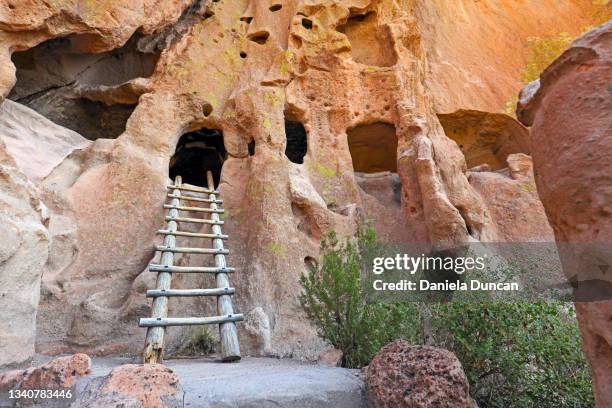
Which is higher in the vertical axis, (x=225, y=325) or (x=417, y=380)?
(x=225, y=325)

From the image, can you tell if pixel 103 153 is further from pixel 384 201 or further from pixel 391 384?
pixel 391 384

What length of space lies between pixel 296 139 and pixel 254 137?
2.52 metres

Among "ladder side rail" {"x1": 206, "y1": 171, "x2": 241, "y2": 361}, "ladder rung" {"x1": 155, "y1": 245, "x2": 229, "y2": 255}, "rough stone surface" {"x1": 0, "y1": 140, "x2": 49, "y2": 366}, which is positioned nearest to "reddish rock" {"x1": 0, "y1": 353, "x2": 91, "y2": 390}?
"rough stone surface" {"x1": 0, "y1": 140, "x2": 49, "y2": 366}

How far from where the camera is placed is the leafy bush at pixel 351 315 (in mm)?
2783

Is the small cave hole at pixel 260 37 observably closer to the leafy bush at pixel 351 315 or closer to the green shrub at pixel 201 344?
the leafy bush at pixel 351 315

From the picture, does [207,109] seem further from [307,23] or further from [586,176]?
[586,176]

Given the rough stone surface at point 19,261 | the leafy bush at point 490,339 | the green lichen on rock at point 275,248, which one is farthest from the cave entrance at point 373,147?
the rough stone surface at point 19,261

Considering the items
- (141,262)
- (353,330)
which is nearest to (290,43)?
(141,262)

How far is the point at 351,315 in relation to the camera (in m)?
2.95

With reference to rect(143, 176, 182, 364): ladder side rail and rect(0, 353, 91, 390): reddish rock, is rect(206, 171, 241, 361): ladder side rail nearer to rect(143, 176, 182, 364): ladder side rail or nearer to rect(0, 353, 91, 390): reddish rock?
rect(143, 176, 182, 364): ladder side rail

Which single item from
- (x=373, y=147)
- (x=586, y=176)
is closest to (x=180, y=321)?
(x=586, y=176)

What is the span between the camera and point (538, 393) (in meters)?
2.44

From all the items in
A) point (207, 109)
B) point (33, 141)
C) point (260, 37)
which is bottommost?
point (33, 141)

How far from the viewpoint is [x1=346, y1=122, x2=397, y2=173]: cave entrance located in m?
7.18
